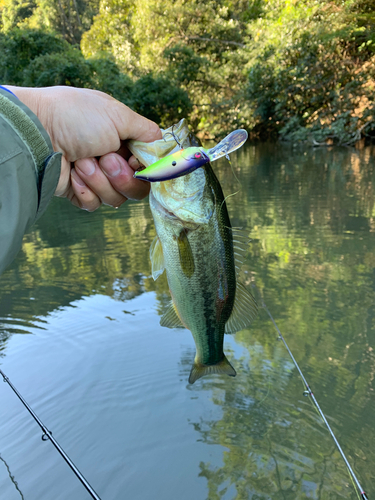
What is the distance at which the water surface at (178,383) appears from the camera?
8.30 feet

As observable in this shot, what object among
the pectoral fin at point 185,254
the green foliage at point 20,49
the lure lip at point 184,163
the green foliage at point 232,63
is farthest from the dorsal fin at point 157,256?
the green foliage at point 20,49

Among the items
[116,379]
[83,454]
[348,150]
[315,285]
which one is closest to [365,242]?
[315,285]

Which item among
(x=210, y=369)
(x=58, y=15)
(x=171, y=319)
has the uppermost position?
(x=58, y=15)

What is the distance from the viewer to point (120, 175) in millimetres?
2113

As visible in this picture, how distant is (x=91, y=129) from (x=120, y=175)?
26cm

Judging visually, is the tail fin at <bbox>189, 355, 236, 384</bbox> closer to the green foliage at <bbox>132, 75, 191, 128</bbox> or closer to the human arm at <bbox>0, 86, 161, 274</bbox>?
the human arm at <bbox>0, 86, 161, 274</bbox>

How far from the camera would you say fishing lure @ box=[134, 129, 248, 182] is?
140cm

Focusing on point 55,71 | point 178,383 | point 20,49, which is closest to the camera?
point 178,383

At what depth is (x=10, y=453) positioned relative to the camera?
103 inches

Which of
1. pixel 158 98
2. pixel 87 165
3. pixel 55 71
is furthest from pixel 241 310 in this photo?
pixel 158 98

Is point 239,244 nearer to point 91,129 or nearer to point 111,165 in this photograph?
point 111,165

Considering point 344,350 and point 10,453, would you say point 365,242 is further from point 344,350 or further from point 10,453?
point 10,453

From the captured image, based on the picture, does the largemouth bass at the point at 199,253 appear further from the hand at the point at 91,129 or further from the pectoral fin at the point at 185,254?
the hand at the point at 91,129

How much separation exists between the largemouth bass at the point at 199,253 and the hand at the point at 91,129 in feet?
0.38
